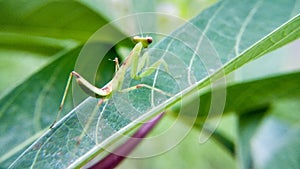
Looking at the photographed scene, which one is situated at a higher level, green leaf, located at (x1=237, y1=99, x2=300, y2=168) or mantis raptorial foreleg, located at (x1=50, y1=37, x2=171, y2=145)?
mantis raptorial foreleg, located at (x1=50, y1=37, x2=171, y2=145)

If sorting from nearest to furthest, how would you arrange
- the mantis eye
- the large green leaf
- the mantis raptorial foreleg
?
1. the large green leaf
2. the mantis raptorial foreleg
3. the mantis eye

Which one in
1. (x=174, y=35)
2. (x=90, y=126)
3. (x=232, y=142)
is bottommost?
(x=232, y=142)

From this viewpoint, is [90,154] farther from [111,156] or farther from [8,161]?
[8,161]

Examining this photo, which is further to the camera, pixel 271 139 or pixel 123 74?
pixel 271 139

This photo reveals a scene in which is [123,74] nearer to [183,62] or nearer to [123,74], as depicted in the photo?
[123,74]

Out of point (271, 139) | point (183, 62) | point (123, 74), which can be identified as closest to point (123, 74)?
point (123, 74)

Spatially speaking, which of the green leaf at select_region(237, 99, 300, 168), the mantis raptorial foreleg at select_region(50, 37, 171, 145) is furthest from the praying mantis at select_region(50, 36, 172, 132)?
the green leaf at select_region(237, 99, 300, 168)

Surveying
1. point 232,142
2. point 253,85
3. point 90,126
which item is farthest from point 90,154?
point 232,142

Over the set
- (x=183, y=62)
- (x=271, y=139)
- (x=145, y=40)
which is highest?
(x=145, y=40)

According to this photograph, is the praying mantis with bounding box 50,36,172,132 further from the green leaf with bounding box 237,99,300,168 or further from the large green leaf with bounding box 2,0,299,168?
the green leaf with bounding box 237,99,300,168
